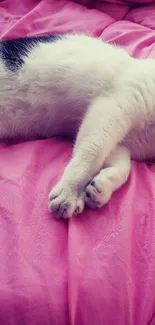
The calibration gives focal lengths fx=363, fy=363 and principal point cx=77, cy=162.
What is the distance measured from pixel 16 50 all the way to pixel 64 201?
743 mm

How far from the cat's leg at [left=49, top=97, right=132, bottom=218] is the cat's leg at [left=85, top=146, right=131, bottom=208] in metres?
0.03

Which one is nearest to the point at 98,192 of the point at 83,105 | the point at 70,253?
the point at 70,253

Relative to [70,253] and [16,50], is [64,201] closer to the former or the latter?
[70,253]

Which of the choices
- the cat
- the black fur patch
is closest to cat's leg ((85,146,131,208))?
the cat

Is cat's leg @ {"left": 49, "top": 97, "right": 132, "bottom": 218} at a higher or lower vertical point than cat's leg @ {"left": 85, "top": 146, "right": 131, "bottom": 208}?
higher

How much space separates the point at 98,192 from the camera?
107 centimetres

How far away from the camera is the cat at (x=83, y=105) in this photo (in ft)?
3.79

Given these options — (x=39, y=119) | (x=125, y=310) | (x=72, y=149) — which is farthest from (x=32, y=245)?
(x=39, y=119)

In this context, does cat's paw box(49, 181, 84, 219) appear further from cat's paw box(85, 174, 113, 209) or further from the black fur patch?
the black fur patch

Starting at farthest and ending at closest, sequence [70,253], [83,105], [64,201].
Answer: [83,105] → [64,201] → [70,253]

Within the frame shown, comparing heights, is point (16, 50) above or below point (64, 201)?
above

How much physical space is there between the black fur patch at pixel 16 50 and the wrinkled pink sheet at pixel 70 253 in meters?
0.39

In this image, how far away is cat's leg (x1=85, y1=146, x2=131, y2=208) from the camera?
1062 mm

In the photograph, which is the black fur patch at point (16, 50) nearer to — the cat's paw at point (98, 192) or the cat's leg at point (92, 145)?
the cat's leg at point (92, 145)
